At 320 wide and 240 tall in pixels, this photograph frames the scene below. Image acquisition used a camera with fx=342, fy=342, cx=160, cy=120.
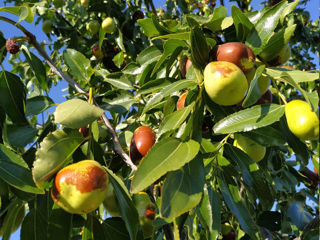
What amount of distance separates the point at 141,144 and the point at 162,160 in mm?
491

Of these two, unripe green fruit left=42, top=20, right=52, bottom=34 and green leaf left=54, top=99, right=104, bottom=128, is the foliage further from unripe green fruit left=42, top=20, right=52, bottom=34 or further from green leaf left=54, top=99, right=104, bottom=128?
unripe green fruit left=42, top=20, right=52, bottom=34

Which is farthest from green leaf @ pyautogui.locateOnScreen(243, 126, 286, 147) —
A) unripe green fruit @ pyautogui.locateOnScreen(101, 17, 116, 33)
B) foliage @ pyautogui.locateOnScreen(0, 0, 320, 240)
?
unripe green fruit @ pyautogui.locateOnScreen(101, 17, 116, 33)


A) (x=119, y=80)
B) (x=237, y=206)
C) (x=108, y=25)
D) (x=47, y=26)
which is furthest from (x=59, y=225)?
(x=47, y=26)

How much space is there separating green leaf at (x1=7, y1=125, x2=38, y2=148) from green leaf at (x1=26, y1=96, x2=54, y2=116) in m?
0.06

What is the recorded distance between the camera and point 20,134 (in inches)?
50.4

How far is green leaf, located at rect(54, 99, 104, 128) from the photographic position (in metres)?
0.95

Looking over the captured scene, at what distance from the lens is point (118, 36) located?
9.06 feet

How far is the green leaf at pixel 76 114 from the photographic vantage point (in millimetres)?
949

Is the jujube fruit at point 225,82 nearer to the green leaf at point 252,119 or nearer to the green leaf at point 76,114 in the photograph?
the green leaf at point 252,119

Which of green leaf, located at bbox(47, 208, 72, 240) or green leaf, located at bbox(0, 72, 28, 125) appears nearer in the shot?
green leaf, located at bbox(47, 208, 72, 240)

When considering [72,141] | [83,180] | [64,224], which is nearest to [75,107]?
[72,141]

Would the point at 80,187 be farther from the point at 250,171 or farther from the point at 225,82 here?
the point at 250,171

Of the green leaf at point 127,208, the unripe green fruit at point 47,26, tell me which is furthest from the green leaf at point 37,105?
the unripe green fruit at point 47,26

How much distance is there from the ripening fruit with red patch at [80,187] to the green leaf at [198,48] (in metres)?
0.43
